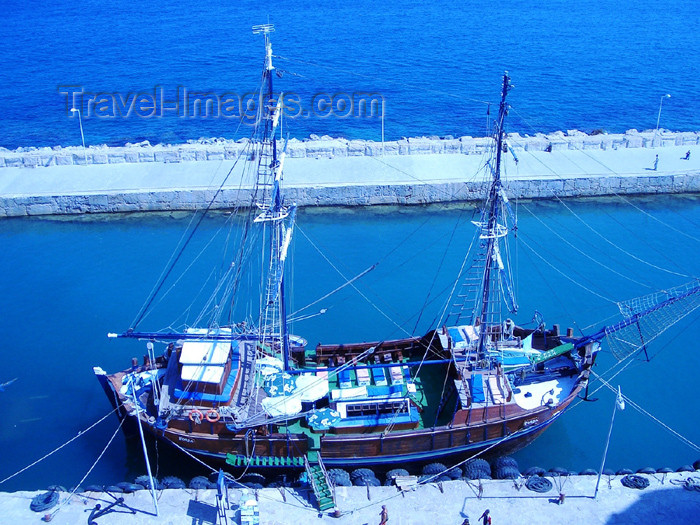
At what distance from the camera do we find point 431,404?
78.0 feet

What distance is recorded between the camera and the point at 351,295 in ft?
103

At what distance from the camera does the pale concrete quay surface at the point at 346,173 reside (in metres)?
38.9

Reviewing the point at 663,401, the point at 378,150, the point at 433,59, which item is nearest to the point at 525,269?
the point at 663,401

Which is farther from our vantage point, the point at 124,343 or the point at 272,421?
the point at 124,343

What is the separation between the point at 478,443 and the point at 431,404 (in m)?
2.06

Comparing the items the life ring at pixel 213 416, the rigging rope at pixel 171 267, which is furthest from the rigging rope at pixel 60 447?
the rigging rope at pixel 171 267

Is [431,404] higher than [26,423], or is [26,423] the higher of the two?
[431,404]

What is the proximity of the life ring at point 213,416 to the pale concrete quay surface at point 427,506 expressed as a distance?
6.91 ft

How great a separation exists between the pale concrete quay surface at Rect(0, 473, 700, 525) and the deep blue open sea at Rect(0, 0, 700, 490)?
2.46 m

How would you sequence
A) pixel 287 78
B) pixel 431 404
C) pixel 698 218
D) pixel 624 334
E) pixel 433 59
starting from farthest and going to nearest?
pixel 433 59
pixel 287 78
pixel 698 218
pixel 624 334
pixel 431 404

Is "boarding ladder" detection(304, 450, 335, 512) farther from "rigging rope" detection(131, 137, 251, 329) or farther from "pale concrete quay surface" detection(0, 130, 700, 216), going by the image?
"pale concrete quay surface" detection(0, 130, 700, 216)

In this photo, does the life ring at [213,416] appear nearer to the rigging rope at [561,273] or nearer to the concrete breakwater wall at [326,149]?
the rigging rope at [561,273]

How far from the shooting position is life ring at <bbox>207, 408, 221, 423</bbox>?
21578 millimetres

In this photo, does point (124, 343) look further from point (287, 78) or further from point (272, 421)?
point (287, 78)
